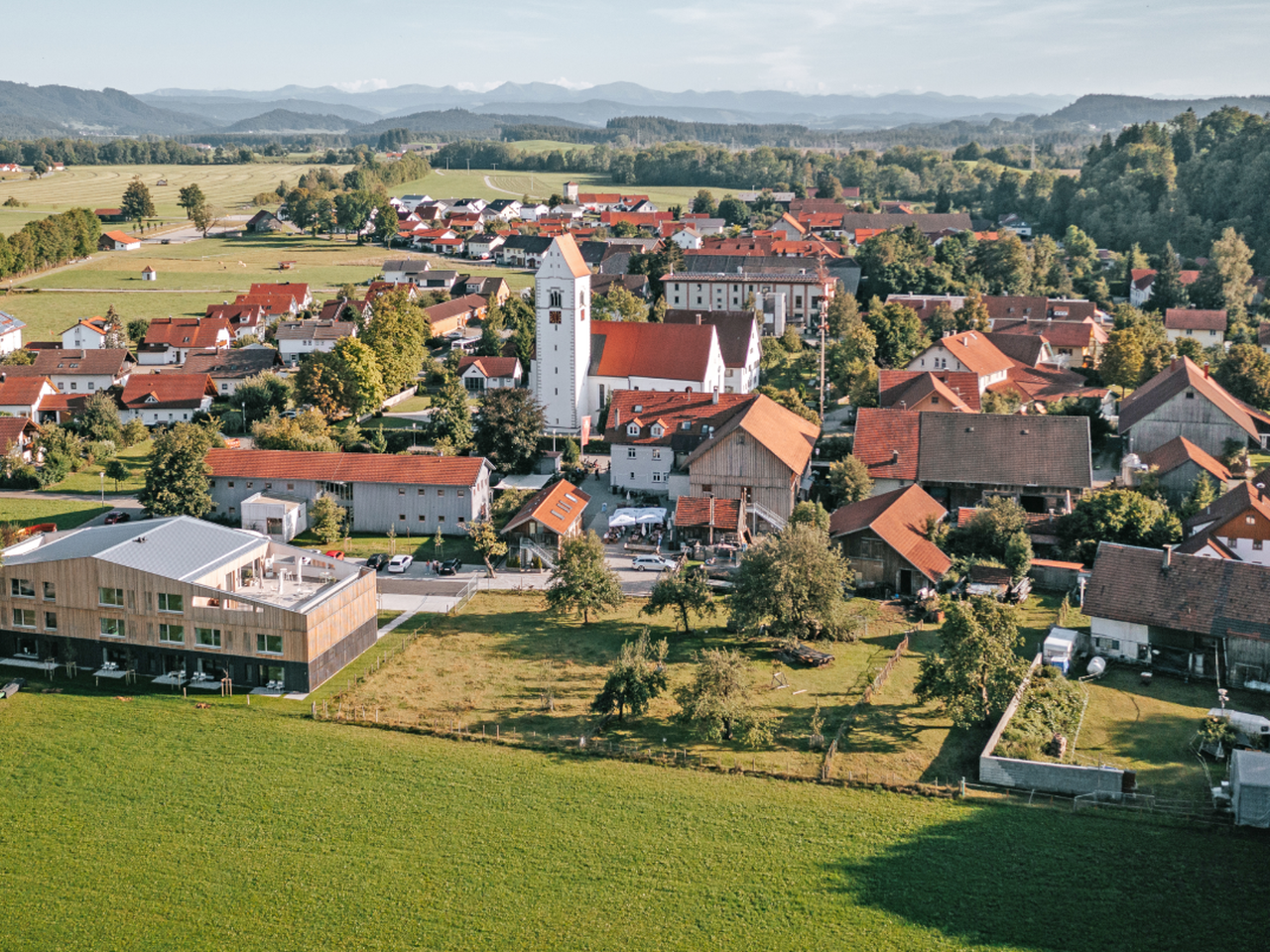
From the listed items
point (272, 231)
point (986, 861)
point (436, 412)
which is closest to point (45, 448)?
point (436, 412)

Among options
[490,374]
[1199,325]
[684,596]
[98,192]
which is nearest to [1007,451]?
[684,596]

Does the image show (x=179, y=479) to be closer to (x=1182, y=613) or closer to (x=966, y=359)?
(x=1182, y=613)

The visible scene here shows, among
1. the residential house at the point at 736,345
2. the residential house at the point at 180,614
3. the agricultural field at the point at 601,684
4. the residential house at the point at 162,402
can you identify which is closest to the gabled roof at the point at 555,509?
the agricultural field at the point at 601,684

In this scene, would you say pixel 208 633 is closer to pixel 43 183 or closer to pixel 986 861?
pixel 986 861

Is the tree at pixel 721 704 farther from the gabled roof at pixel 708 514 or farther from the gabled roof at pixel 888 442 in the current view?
the gabled roof at pixel 888 442

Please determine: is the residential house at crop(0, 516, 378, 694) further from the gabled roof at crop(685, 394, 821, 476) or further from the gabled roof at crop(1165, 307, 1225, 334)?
the gabled roof at crop(1165, 307, 1225, 334)
